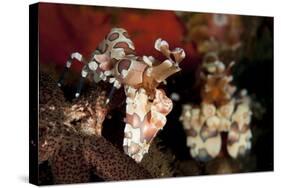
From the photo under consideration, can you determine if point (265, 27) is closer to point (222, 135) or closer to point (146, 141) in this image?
point (222, 135)

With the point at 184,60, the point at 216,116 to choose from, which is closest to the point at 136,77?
the point at 184,60

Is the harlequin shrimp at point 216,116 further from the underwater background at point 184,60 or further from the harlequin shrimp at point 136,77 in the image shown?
the harlequin shrimp at point 136,77

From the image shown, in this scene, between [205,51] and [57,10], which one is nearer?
[57,10]

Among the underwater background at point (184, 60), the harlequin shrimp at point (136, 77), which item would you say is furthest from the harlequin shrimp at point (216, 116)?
the harlequin shrimp at point (136, 77)

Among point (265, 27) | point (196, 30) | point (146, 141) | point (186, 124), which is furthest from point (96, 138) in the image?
point (265, 27)

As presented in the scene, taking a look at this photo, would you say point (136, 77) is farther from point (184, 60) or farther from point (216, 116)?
point (216, 116)

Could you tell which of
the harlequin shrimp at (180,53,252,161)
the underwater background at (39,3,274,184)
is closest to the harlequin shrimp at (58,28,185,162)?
the underwater background at (39,3,274,184)

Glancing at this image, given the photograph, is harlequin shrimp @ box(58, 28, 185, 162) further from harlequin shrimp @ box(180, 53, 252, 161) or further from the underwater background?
harlequin shrimp @ box(180, 53, 252, 161)
